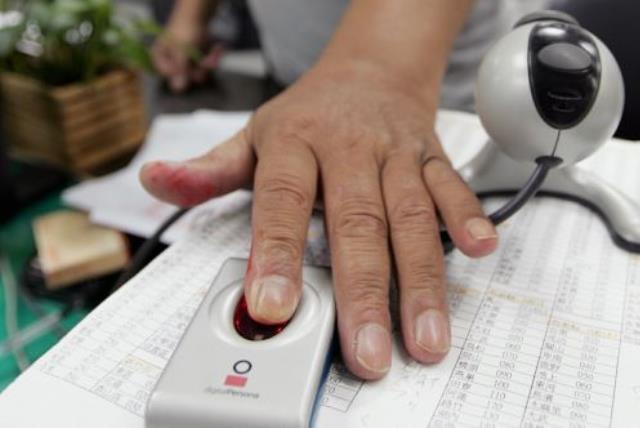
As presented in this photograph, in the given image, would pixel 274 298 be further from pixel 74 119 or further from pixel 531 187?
pixel 74 119

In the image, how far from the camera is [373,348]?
26 cm

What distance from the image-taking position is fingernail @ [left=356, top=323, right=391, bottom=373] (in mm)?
260

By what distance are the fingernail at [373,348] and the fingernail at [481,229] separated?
0.08 m

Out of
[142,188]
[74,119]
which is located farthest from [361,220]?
[74,119]

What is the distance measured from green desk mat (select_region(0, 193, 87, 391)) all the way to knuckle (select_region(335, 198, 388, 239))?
243 mm

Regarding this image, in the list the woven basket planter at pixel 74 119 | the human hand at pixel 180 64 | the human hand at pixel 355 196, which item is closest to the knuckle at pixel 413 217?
the human hand at pixel 355 196

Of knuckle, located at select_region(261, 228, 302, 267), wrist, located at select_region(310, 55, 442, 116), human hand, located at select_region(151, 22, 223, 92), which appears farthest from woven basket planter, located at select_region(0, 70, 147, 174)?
knuckle, located at select_region(261, 228, 302, 267)

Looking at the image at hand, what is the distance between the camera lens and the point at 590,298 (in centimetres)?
32

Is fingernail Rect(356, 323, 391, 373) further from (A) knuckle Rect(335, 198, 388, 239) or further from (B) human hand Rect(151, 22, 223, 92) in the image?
(B) human hand Rect(151, 22, 223, 92)

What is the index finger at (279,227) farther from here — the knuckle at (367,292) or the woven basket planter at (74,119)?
the woven basket planter at (74,119)

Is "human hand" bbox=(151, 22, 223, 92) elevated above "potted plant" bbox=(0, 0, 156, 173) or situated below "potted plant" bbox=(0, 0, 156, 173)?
below

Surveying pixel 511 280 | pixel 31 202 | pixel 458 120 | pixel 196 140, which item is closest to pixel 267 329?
pixel 511 280

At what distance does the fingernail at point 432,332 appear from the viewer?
27 cm

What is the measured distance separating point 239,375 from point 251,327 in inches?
1.3
